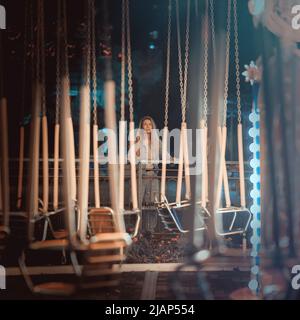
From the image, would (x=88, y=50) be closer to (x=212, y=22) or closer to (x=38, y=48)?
(x=38, y=48)

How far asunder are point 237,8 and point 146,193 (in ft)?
7.71

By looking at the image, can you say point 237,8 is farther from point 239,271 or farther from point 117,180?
point 239,271

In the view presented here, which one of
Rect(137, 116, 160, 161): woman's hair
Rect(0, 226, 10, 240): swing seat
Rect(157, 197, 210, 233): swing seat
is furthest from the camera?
Rect(137, 116, 160, 161): woman's hair

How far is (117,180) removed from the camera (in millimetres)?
3730

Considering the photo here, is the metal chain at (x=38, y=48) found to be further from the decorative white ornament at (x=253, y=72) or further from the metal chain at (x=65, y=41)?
the decorative white ornament at (x=253, y=72)

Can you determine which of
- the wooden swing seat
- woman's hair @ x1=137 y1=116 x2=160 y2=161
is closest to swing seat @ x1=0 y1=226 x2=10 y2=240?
the wooden swing seat

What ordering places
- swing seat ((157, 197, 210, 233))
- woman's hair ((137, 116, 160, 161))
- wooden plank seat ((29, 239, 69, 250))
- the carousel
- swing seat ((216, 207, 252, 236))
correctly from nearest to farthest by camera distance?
the carousel < wooden plank seat ((29, 239, 69, 250)) < swing seat ((157, 197, 210, 233)) < swing seat ((216, 207, 252, 236)) < woman's hair ((137, 116, 160, 161))

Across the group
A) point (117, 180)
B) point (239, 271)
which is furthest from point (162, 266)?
point (117, 180)

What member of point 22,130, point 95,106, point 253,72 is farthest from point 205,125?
point 22,130

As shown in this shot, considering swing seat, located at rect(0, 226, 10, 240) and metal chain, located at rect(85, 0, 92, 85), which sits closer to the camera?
swing seat, located at rect(0, 226, 10, 240)

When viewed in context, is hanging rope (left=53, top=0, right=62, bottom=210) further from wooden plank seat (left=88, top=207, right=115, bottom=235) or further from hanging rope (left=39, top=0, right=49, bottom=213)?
wooden plank seat (left=88, top=207, right=115, bottom=235)

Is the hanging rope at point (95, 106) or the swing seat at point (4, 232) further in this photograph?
the hanging rope at point (95, 106)

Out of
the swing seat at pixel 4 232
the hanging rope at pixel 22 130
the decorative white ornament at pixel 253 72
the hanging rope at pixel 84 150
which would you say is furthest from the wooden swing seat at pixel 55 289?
the decorative white ornament at pixel 253 72

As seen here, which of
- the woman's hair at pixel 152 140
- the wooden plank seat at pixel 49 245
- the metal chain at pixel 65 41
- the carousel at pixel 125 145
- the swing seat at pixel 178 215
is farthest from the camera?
the woman's hair at pixel 152 140
